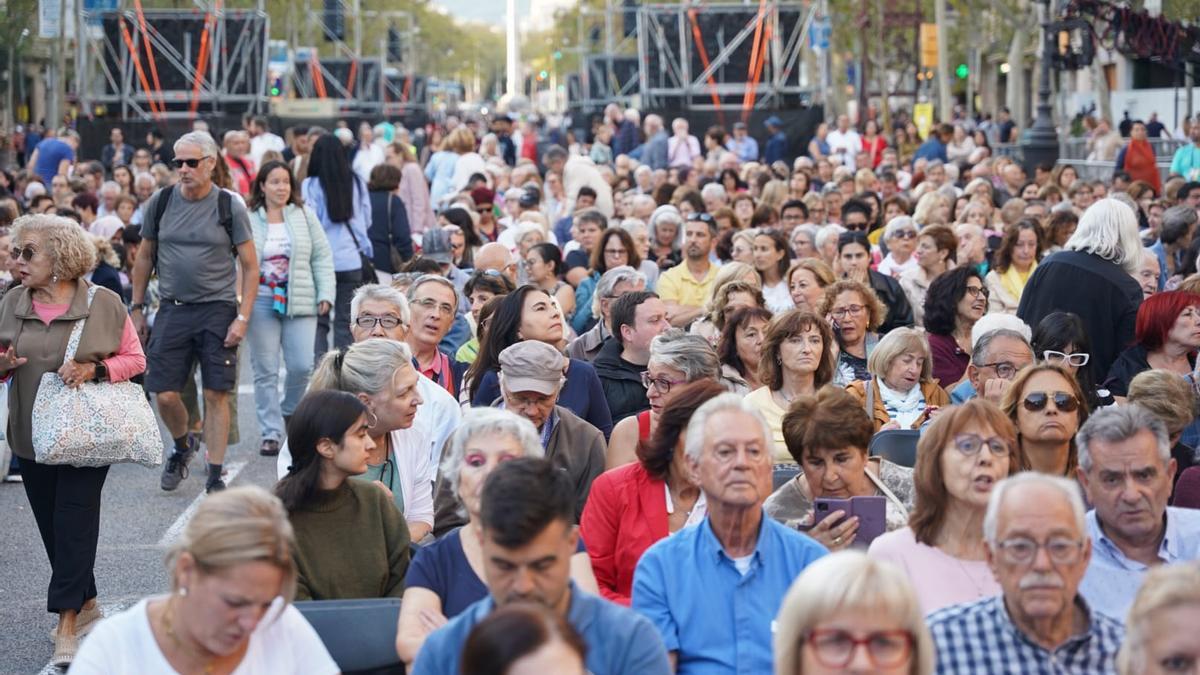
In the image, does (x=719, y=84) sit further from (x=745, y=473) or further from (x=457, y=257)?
(x=745, y=473)

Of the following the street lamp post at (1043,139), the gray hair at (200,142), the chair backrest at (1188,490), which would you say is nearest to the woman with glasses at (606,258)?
the gray hair at (200,142)

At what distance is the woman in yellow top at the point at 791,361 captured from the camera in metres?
8.31

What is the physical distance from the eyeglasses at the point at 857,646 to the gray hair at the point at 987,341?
4.23 m

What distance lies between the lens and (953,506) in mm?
5609

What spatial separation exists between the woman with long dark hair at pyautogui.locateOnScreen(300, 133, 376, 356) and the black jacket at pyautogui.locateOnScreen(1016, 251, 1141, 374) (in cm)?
592

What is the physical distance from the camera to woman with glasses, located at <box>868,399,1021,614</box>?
5395mm

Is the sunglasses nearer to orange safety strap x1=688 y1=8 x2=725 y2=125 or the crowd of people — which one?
the crowd of people

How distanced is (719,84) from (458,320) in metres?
29.7

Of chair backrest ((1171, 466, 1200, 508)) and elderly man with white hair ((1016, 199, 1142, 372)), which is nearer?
chair backrest ((1171, 466, 1200, 508))

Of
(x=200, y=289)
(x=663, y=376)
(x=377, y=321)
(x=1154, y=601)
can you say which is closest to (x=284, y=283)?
(x=200, y=289)

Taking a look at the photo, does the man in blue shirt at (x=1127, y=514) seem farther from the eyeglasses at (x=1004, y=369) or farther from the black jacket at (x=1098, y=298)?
the black jacket at (x=1098, y=298)

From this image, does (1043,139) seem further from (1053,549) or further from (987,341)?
(1053,549)

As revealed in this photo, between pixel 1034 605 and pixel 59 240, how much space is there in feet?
15.5

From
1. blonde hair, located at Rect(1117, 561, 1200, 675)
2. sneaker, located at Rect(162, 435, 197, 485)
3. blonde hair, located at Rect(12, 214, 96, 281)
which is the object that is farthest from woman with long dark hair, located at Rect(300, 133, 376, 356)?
blonde hair, located at Rect(1117, 561, 1200, 675)
